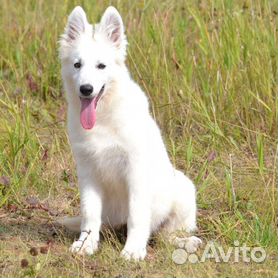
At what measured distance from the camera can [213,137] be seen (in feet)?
19.2

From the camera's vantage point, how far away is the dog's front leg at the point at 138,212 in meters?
4.55

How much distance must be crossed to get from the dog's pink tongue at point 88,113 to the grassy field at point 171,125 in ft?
2.42

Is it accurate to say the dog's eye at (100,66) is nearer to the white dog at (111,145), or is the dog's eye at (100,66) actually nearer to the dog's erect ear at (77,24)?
the white dog at (111,145)

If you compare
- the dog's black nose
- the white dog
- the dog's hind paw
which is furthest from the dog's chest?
the dog's hind paw

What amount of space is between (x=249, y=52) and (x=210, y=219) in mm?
1805

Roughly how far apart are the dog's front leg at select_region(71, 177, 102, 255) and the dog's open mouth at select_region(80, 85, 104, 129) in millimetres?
348

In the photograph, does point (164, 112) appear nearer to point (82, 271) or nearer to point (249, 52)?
point (249, 52)

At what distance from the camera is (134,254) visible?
447cm

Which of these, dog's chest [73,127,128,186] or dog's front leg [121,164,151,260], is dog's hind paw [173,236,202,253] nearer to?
dog's front leg [121,164,151,260]

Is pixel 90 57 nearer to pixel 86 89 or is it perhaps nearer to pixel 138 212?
pixel 86 89

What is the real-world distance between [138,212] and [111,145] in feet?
1.42

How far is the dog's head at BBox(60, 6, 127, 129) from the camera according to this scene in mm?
4543
